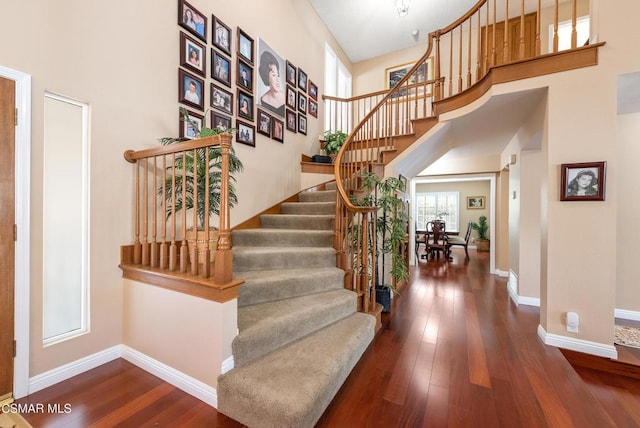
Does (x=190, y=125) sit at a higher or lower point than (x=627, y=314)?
higher

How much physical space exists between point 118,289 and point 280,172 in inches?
93.1

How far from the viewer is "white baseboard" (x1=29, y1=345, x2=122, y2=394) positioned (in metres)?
1.62

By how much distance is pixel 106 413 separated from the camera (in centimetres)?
145

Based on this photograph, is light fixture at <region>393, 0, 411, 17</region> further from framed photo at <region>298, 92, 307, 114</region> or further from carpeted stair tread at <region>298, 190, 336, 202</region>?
carpeted stair tread at <region>298, 190, 336, 202</region>

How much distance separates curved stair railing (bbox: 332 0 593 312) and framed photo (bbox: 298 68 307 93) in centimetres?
63

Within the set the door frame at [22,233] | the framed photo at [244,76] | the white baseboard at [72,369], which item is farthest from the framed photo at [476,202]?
the door frame at [22,233]

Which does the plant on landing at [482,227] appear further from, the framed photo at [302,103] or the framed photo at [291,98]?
the framed photo at [291,98]

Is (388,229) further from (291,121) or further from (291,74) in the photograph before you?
(291,74)

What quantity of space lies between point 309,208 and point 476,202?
24.7ft

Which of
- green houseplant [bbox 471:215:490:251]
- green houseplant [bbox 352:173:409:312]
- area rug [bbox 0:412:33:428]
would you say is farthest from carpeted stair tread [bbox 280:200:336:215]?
green houseplant [bbox 471:215:490:251]

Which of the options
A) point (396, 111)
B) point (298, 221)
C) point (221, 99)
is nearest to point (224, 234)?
point (298, 221)

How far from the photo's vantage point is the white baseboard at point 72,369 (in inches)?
63.8

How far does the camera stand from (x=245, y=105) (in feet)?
10.4

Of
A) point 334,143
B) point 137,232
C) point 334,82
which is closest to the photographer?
point 137,232
